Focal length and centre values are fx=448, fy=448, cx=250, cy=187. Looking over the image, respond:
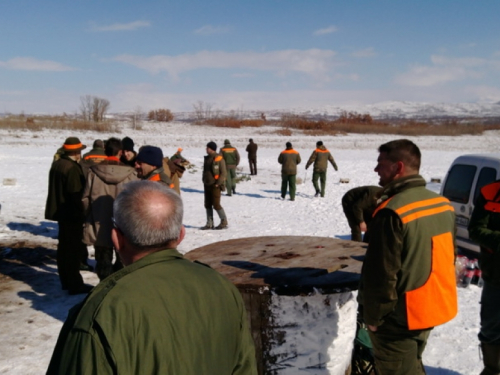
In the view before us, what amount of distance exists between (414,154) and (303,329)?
1.47 m

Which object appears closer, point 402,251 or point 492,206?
point 402,251

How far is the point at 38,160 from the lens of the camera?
18719 mm

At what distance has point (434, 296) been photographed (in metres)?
2.56

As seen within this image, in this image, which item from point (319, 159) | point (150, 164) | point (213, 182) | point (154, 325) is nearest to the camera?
point (154, 325)

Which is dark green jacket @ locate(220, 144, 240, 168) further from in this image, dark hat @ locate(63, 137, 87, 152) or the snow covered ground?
dark hat @ locate(63, 137, 87, 152)

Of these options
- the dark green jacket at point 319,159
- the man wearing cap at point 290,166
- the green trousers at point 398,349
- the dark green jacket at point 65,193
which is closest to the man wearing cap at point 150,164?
the dark green jacket at point 65,193

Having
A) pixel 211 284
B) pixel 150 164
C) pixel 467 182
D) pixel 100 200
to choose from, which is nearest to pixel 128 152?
pixel 100 200

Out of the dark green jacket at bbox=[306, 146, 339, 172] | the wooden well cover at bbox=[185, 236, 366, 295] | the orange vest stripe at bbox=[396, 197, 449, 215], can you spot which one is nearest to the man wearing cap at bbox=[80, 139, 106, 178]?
the wooden well cover at bbox=[185, 236, 366, 295]

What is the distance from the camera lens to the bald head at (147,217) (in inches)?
64.4

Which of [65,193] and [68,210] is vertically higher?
[65,193]

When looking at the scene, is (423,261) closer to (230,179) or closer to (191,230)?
(191,230)

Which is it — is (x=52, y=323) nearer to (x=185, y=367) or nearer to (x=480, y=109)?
(x=185, y=367)

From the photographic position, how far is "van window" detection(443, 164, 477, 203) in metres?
6.96

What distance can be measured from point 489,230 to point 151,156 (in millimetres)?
3167
